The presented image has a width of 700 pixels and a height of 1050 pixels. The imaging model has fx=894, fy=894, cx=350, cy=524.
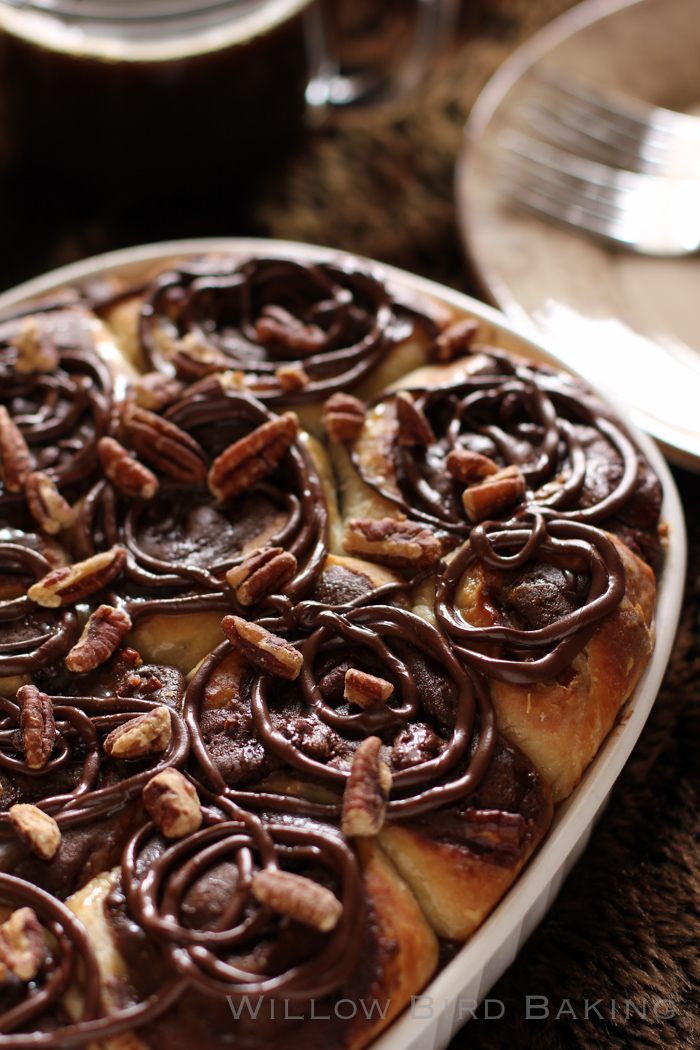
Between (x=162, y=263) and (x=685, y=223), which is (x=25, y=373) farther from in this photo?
(x=685, y=223)

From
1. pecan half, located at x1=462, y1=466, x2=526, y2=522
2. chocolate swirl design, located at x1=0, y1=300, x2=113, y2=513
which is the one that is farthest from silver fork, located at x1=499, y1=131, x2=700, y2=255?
chocolate swirl design, located at x1=0, y1=300, x2=113, y2=513

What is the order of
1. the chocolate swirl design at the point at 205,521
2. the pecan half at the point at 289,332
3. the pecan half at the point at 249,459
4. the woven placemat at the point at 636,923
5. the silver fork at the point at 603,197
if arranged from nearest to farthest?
1. the woven placemat at the point at 636,923
2. the chocolate swirl design at the point at 205,521
3. the pecan half at the point at 249,459
4. the pecan half at the point at 289,332
5. the silver fork at the point at 603,197

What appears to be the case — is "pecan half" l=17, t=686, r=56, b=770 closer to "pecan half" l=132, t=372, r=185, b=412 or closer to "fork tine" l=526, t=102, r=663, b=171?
"pecan half" l=132, t=372, r=185, b=412

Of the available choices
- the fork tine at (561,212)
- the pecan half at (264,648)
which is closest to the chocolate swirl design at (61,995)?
the pecan half at (264,648)

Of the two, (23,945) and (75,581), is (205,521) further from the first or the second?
(23,945)

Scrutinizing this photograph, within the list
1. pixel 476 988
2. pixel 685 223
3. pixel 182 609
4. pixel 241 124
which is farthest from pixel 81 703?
pixel 685 223

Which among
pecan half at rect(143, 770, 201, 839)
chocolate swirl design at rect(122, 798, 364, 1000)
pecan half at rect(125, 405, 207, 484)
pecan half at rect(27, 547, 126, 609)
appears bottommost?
chocolate swirl design at rect(122, 798, 364, 1000)

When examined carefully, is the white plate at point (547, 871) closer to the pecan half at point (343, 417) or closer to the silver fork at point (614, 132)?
the pecan half at point (343, 417)
